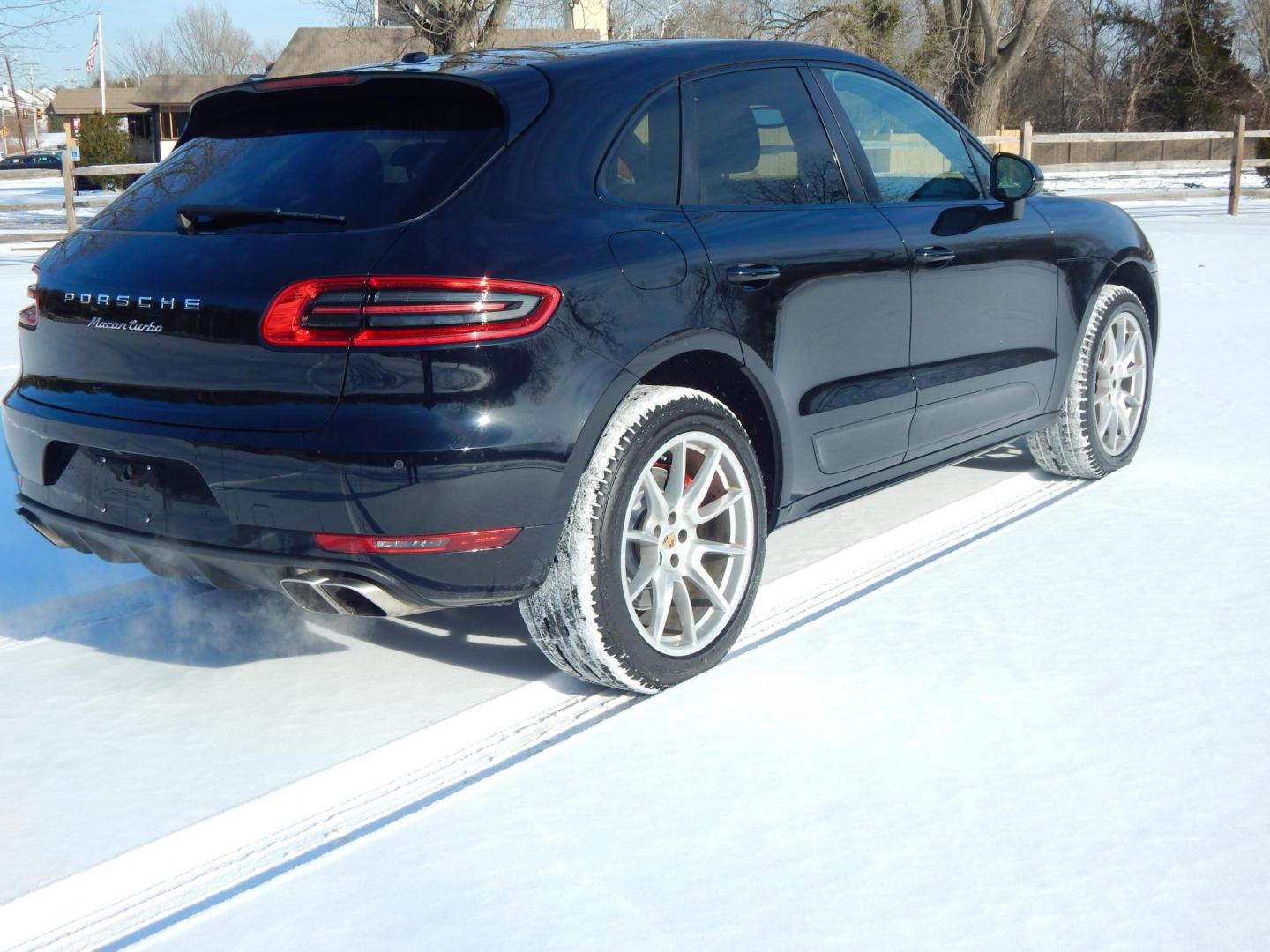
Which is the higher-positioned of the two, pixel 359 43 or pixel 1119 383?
pixel 359 43

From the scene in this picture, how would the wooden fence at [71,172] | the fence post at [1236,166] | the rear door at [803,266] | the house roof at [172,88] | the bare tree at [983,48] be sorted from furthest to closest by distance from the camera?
the house roof at [172,88], the bare tree at [983,48], the fence post at [1236,166], the wooden fence at [71,172], the rear door at [803,266]

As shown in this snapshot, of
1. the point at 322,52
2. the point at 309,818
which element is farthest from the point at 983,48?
the point at 309,818

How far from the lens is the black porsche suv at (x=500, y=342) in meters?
2.88

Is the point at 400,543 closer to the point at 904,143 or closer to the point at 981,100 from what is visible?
the point at 904,143

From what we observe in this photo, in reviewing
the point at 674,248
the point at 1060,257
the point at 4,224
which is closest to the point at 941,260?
the point at 1060,257

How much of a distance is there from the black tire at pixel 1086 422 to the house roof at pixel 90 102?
70.2 m

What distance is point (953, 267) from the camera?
430 centimetres

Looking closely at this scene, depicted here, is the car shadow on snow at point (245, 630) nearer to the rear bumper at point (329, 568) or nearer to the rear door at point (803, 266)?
the rear bumper at point (329, 568)

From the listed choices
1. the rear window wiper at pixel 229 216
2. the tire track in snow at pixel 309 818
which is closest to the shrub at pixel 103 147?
the rear window wiper at pixel 229 216

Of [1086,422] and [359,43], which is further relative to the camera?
[359,43]

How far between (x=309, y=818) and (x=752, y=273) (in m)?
1.70

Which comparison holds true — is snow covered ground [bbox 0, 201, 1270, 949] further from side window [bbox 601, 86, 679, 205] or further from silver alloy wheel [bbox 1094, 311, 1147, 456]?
side window [bbox 601, 86, 679, 205]

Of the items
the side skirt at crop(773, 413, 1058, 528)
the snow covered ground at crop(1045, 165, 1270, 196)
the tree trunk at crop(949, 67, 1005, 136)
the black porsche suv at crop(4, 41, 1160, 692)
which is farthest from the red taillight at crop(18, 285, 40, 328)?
the snow covered ground at crop(1045, 165, 1270, 196)

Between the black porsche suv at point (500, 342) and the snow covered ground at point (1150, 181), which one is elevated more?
the snow covered ground at point (1150, 181)
